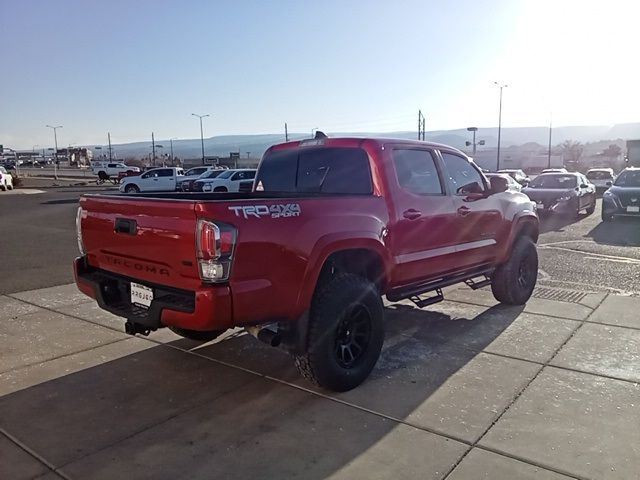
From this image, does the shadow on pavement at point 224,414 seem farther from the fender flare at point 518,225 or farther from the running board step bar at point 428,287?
the fender flare at point 518,225

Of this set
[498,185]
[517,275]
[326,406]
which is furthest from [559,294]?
[326,406]

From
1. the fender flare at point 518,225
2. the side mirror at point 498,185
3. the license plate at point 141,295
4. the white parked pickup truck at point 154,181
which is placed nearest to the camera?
the license plate at point 141,295

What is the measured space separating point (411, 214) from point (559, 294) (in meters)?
3.62

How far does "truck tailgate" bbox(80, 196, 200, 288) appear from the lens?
11.4ft

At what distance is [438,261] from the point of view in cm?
533

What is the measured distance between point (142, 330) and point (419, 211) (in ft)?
8.38

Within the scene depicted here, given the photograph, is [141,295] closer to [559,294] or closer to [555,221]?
[559,294]

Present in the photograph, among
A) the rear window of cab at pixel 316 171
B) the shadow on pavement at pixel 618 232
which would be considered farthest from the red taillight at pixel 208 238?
the shadow on pavement at pixel 618 232

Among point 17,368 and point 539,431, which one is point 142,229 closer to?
point 17,368

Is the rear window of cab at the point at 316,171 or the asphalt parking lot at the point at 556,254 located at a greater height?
the rear window of cab at the point at 316,171

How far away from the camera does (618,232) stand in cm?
1423

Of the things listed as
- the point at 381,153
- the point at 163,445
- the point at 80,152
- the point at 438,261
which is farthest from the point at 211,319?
the point at 80,152

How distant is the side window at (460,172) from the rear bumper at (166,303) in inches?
121

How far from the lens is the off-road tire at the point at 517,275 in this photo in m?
6.58
